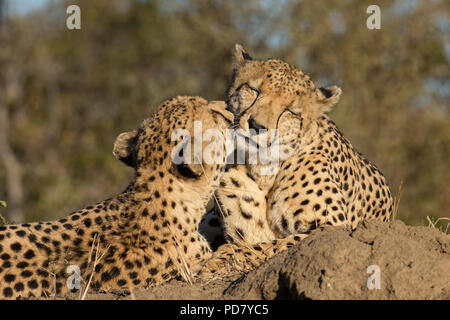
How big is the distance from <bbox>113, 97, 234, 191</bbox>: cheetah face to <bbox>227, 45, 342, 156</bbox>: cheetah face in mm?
340

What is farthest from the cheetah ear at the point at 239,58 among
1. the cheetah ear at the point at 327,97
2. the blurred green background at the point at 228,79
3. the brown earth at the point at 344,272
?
the blurred green background at the point at 228,79

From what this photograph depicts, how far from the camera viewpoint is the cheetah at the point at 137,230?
14.9 feet

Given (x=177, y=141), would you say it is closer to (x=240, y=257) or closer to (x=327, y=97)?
(x=240, y=257)

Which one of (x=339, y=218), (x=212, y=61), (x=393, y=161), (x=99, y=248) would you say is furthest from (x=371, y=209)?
(x=212, y=61)

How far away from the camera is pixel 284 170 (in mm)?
6039

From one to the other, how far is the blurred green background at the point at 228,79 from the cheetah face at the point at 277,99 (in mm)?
7601

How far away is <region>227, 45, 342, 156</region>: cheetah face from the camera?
5723 mm

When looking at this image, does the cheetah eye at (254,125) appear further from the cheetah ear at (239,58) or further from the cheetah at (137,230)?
the cheetah ear at (239,58)

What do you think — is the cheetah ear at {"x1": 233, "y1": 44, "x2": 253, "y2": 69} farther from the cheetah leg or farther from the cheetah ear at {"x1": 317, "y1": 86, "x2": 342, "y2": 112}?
the cheetah leg

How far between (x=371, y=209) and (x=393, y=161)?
895 centimetres

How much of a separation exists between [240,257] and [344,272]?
4.92 ft

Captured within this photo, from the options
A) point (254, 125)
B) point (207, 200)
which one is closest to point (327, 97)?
point (254, 125)

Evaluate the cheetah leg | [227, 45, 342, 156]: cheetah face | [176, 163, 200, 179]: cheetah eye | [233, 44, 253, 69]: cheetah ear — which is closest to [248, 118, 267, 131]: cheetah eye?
[227, 45, 342, 156]: cheetah face
